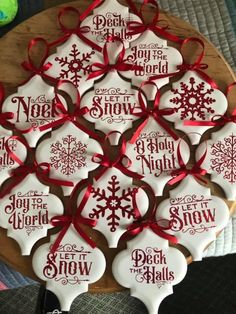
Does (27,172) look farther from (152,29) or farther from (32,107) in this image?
(152,29)

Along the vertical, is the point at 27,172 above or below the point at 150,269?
above

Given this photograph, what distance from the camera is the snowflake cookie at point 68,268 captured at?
2.19ft

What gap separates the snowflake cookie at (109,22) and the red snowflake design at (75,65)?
3 centimetres

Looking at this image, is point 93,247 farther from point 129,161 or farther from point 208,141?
point 208,141

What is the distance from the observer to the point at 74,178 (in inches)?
28.0

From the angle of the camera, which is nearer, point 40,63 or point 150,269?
point 150,269

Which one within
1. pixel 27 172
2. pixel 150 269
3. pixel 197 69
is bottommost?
pixel 150 269

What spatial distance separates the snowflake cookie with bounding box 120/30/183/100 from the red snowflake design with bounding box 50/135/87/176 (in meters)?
0.14

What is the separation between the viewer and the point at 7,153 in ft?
2.36

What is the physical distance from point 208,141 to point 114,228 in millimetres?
198

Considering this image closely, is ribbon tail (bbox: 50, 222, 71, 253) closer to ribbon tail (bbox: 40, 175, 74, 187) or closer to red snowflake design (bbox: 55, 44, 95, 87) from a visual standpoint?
ribbon tail (bbox: 40, 175, 74, 187)

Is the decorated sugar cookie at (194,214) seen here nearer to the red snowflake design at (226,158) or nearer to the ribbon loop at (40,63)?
the red snowflake design at (226,158)

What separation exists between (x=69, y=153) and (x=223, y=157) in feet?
Answer: 0.76

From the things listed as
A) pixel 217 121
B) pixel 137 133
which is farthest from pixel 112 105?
pixel 217 121
